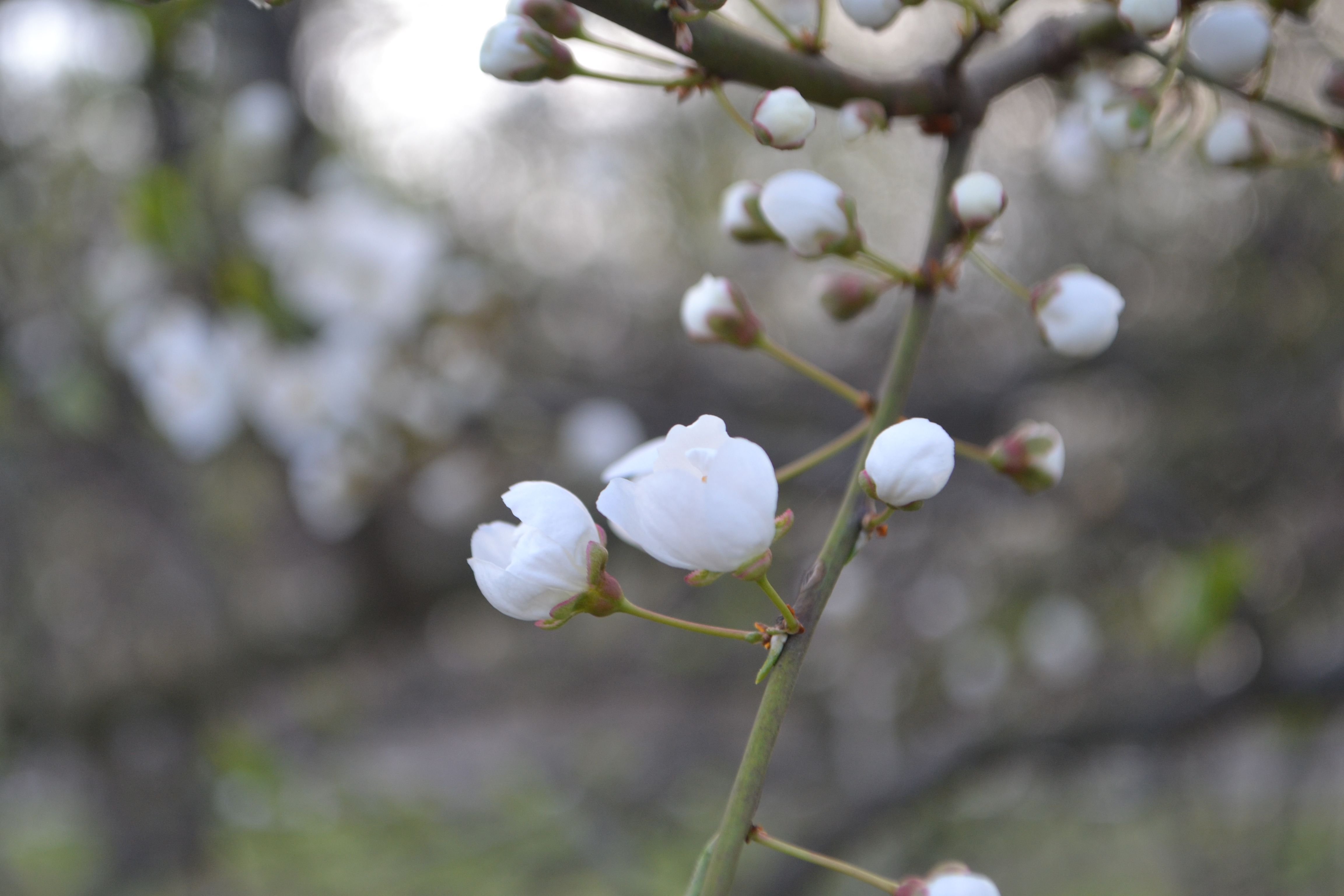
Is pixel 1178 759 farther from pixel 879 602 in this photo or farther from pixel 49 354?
pixel 49 354

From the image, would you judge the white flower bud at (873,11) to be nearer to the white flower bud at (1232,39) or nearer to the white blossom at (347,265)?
the white flower bud at (1232,39)

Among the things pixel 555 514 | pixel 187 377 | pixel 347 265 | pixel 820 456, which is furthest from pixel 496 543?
pixel 187 377

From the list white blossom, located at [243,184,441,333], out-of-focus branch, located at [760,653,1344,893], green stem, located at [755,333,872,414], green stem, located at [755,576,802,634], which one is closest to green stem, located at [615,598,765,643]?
green stem, located at [755,576,802,634]

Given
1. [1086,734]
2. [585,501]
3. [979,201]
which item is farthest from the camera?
Answer: [585,501]

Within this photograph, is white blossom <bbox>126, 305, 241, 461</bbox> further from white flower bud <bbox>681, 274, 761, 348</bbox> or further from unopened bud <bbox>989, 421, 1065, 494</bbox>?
unopened bud <bbox>989, 421, 1065, 494</bbox>

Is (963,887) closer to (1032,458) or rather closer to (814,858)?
(814,858)
